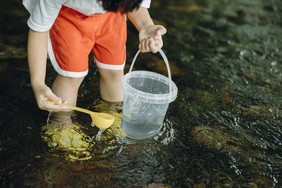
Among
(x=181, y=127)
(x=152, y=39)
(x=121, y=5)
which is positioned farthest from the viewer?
(x=181, y=127)

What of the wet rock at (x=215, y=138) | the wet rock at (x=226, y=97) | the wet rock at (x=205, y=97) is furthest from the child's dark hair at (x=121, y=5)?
the wet rock at (x=226, y=97)

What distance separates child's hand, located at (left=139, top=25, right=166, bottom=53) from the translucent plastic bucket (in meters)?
0.05

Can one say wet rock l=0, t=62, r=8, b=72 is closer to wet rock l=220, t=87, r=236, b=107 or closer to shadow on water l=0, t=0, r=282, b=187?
shadow on water l=0, t=0, r=282, b=187

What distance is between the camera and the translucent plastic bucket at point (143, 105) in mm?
1714

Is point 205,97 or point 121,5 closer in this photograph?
point 121,5

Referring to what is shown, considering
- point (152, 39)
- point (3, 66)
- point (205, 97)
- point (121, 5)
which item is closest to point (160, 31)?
point (152, 39)

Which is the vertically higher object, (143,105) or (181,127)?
(143,105)

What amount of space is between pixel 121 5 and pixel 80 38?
1.67ft

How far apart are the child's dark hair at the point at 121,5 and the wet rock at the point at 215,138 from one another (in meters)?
0.99

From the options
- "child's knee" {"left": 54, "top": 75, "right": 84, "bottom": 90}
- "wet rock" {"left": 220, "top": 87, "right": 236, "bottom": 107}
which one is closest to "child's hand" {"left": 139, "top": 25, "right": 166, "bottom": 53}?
"child's knee" {"left": 54, "top": 75, "right": 84, "bottom": 90}

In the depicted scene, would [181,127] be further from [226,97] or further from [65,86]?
[65,86]

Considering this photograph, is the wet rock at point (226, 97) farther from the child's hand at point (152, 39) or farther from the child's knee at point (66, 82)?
the child's knee at point (66, 82)

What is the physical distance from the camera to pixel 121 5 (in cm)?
140

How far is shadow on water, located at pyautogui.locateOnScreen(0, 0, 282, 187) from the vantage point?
1633 mm
